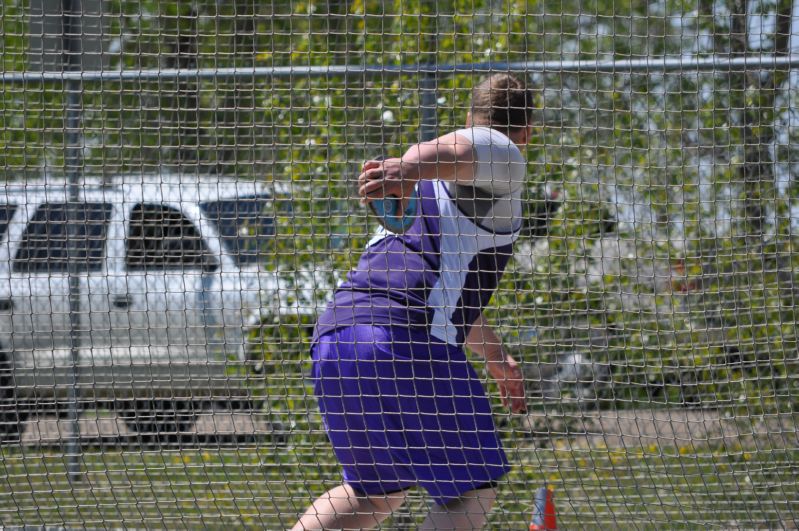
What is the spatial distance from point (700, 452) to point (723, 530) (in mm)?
491

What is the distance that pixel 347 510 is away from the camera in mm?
2777

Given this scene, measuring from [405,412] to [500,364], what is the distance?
1.50ft

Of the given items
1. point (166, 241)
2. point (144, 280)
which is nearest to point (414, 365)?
point (144, 280)

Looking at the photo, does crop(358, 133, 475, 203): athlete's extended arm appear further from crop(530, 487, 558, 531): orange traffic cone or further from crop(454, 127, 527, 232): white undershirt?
crop(530, 487, 558, 531): orange traffic cone

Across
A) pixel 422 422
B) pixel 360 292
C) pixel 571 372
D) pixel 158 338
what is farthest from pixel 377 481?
pixel 158 338

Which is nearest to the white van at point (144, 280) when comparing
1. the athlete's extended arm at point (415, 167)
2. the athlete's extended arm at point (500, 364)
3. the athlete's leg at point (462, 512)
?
the athlete's extended arm at point (500, 364)

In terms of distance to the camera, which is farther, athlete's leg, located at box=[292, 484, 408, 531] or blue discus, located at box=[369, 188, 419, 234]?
athlete's leg, located at box=[292, 484, 408, 531]

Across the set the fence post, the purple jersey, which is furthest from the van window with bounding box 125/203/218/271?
the purple jersey

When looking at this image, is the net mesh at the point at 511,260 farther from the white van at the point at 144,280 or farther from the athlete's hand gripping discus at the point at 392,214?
the athlete's hand gripping discus at the point at 392,214

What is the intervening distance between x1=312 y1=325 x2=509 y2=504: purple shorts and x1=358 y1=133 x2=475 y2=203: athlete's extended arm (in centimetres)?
49

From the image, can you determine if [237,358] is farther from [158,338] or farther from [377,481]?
[377,481]

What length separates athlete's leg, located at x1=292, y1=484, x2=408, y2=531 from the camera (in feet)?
9.05

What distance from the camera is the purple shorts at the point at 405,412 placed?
8.80ft

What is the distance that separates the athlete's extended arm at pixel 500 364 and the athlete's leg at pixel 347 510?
0.48 m
